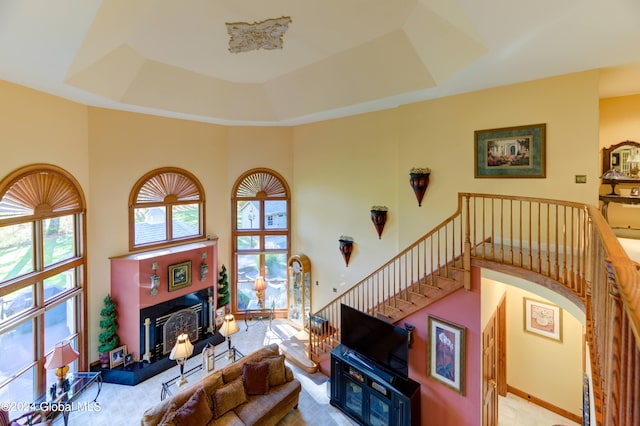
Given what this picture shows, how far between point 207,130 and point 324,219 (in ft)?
12.6

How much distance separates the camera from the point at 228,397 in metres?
4.59

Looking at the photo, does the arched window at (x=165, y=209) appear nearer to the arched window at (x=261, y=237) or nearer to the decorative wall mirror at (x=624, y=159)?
the arched window at (x=261, y=237)

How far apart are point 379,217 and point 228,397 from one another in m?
4.24

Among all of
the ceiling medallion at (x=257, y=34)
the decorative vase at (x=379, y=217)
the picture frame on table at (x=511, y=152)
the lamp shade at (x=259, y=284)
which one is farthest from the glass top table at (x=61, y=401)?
the picture frame on table at (x=511, y=152)

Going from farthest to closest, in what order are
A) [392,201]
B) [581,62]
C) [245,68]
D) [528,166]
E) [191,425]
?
[392,201] → [245,68] → [528,166] → [191,425] → [581,62]

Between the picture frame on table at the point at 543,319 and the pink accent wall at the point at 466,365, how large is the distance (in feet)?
7.06

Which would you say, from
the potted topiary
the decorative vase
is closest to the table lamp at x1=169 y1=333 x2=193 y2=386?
the potted topiary

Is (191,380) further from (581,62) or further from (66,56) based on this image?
(581,62)

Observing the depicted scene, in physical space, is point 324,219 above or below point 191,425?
above

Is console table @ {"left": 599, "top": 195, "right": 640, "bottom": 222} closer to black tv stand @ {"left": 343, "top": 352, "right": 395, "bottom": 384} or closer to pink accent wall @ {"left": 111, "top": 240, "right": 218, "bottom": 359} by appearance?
black tv stand @ {"left": 343, "top": 352, "right": 395, "bottom": 384}

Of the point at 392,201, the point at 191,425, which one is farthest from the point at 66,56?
the point at 392,201

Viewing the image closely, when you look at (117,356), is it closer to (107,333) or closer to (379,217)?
(107,333)

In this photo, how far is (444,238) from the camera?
526 cm

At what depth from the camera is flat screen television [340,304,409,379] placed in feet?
14.9
